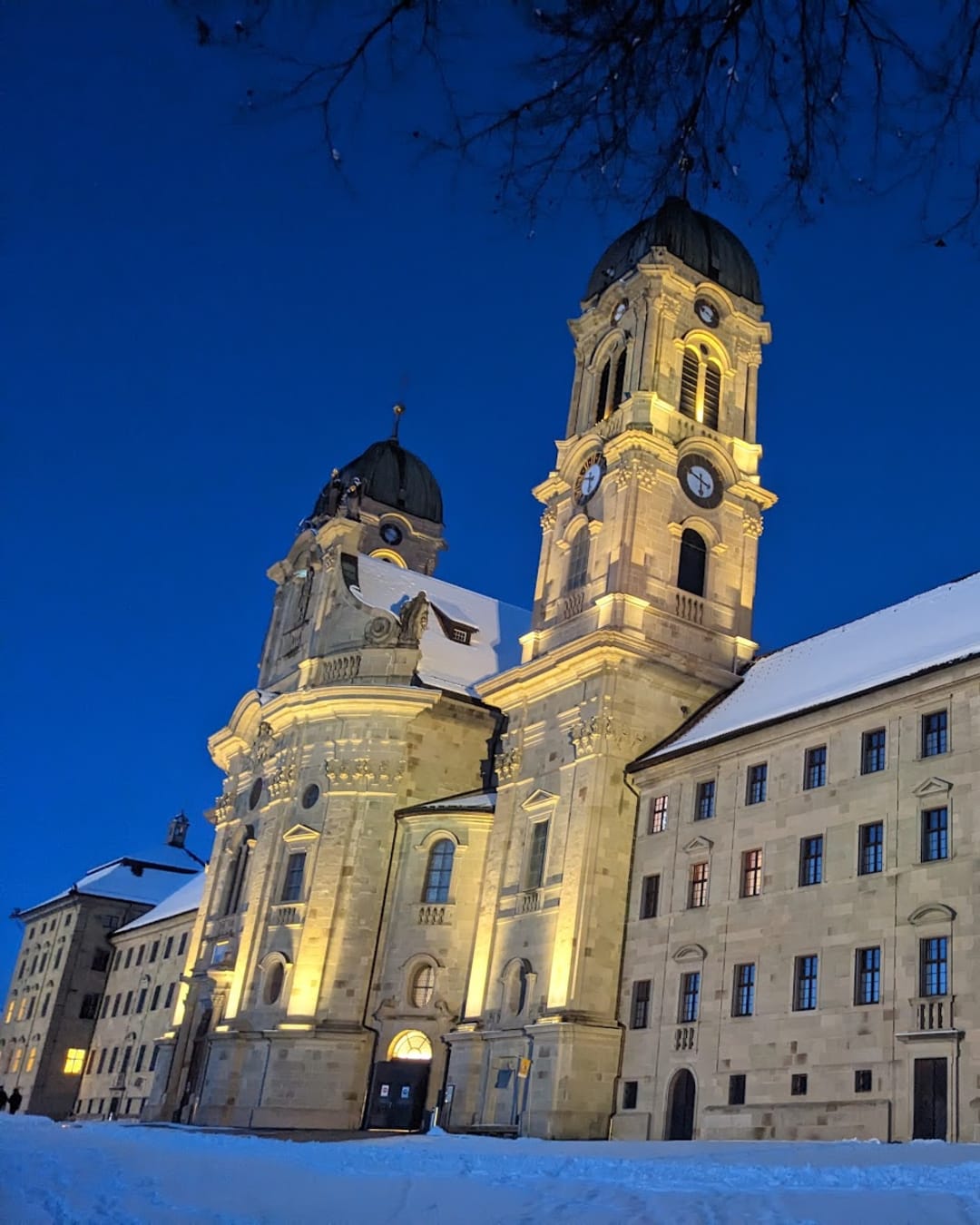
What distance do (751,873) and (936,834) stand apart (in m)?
6.63

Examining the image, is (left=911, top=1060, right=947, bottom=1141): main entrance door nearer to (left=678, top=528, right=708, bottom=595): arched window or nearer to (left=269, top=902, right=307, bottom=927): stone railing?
(left=678, top=528, right=708, bottom=595): arched window

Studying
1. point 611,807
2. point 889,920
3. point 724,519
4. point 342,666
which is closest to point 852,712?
point 889,920

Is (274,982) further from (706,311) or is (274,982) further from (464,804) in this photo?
(706,311)

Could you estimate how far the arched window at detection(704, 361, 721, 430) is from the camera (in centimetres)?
5294

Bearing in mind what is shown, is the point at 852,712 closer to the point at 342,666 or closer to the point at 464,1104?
the point at 464,1104

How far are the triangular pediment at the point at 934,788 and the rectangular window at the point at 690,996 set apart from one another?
9.23 metres

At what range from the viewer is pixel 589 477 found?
5159 cm

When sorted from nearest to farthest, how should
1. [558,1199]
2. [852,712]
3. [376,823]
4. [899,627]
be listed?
[558,1199] < [852,712] < [899,627] < [376,823]

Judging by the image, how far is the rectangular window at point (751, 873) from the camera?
3653cm

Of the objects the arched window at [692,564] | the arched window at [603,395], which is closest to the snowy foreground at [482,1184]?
the arched window at [692,564]

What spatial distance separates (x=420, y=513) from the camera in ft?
249

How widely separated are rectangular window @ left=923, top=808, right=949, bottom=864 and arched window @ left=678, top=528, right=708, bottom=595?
18.1 m

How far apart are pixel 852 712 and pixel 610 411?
68.5 feet

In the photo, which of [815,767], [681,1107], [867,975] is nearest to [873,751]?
[815,767]
